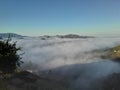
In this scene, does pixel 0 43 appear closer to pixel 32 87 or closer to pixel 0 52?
pixel 0 52

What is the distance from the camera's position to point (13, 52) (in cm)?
6675

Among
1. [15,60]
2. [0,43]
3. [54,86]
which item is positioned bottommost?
[54,86]

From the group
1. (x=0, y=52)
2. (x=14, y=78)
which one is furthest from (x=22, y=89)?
(x=0, y=52)

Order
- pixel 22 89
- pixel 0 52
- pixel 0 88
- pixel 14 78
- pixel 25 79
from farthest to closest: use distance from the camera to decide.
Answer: pixel 25 79 < pixel 14 78 < pixel 22 89 < pixel 0 52 < pixel 0 88

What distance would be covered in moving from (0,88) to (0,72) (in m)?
13.7

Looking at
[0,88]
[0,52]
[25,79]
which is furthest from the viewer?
[25,79]

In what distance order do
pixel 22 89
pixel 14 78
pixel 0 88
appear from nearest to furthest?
pixel 0 88 < pixel 22 89 < pixel 14 78

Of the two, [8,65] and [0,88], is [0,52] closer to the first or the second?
[8,65]

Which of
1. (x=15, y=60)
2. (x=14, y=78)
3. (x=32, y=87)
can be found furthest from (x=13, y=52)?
(x=32, y=87)

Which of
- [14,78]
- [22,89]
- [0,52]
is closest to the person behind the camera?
[0,52]

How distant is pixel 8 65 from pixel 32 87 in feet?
48.7

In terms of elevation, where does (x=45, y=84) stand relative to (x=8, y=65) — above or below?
below

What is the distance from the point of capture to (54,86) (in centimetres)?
8512

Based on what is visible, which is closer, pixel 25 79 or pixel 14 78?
pixel 14 78
